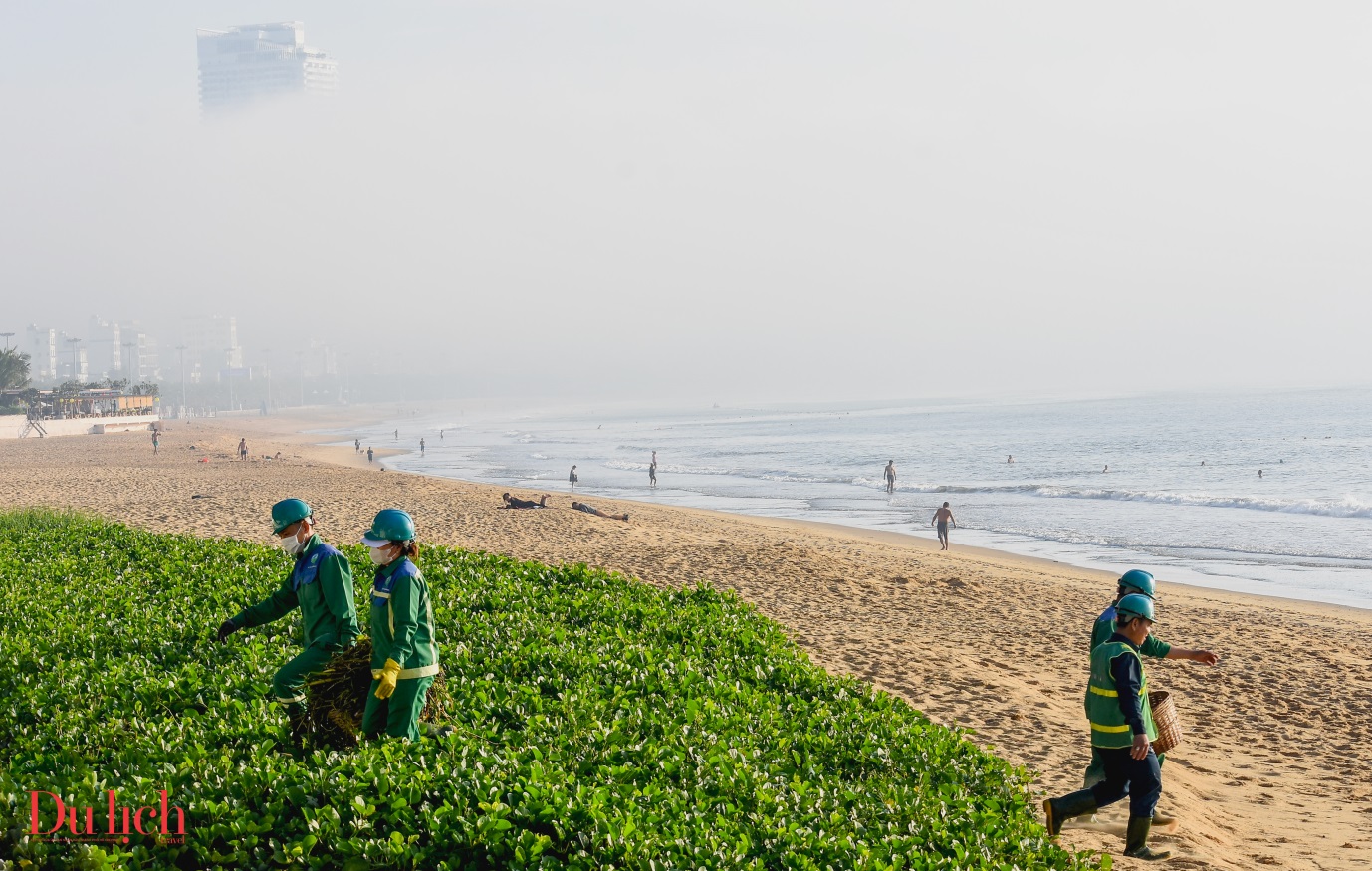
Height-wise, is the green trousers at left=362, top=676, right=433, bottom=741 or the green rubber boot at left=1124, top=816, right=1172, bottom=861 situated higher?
the green trousers at left=362, top=676, right=433, bottom=741

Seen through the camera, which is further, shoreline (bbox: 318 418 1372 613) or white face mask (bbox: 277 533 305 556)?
shoreline (bbox: 318 418 1372 613)

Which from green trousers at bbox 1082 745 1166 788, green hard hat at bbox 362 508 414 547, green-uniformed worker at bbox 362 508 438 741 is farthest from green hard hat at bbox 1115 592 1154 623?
green hard hat at bbox 362 508 414 547

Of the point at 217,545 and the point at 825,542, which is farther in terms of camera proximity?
the point at 825,542

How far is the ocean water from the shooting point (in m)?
26.5

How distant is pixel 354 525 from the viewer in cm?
2419

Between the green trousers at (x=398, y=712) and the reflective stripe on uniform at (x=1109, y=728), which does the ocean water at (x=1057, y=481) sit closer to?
the reflective stripe on uniform at (x=1109, y=728)

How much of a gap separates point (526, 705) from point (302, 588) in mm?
1448

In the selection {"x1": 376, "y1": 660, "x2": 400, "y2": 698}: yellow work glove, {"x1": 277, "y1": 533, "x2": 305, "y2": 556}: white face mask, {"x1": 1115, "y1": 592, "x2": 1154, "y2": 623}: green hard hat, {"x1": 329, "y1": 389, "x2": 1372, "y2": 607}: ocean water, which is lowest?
{"x1": 329, "y1": 389, "x2": 1372, "y2": 607}: ocean water

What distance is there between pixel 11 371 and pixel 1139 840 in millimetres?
121072

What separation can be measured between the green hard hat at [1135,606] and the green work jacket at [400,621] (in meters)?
3.88

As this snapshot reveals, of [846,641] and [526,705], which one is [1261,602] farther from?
[526,705]

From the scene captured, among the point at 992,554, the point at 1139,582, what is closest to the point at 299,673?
the point at 1139,582

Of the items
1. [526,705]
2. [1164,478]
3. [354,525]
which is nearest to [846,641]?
[526,705]

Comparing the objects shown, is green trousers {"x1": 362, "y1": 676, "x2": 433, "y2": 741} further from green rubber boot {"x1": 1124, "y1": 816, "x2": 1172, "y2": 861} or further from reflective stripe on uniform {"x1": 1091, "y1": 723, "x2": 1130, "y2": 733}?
green rubber boot {"x1": 1124, "y1": 816, "x2": 1172, "y2": 861}
